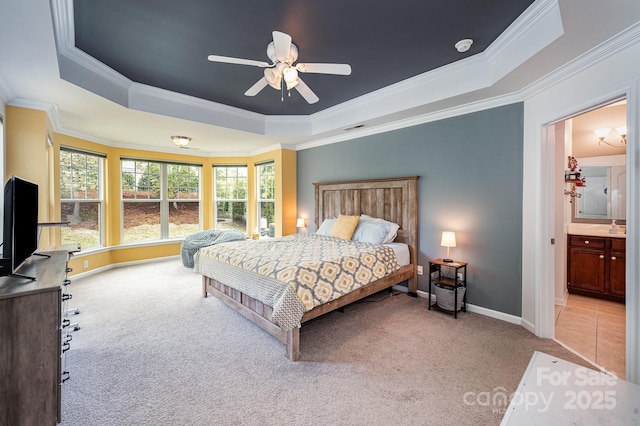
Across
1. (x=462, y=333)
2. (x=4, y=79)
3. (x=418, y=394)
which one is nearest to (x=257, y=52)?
(x=4, y=79)

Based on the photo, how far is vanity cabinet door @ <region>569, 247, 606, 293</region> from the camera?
345cm

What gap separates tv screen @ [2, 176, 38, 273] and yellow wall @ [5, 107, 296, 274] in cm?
161

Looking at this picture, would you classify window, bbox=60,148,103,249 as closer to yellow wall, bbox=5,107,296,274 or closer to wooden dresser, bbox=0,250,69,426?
yellow wall, bbox=5,107,296,274

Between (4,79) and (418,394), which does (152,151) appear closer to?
(4,79)

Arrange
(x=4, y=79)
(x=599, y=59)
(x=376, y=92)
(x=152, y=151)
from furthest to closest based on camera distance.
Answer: (x=152, y=151)
(x=376, y=92)
(x=4, y=79)
(x=599, y=59)

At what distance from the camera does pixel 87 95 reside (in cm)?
298

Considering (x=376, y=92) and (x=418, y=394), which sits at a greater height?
(x=376, y=92)

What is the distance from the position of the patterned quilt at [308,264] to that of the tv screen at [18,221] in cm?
157

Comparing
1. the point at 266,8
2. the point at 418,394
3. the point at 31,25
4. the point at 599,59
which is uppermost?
the point at 266,8

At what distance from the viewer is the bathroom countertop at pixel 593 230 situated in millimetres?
3419

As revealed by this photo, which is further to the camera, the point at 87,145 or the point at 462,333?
the point at 87,145

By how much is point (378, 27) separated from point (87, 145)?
17.5 feet

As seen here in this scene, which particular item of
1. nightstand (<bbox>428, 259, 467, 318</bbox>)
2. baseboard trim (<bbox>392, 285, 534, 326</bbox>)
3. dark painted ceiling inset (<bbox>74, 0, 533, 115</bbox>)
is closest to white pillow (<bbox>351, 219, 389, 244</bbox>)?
nightstand (<bbox>428, 259, 467, 318</bbox>)

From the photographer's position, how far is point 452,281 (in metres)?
3.27
